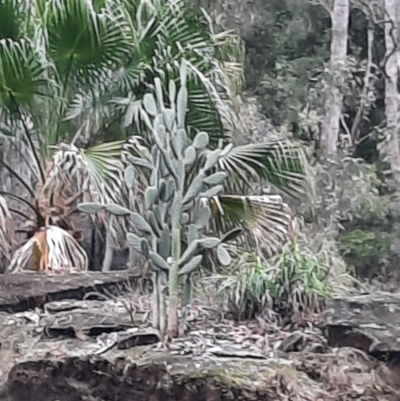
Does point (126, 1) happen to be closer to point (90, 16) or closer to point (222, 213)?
point (90, 16)

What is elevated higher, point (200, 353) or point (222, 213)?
point (222, 213)

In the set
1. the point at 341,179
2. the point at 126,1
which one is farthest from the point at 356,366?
the point at 341,179

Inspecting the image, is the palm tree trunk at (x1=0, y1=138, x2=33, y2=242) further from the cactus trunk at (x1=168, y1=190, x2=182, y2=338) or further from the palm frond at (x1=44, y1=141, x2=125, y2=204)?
the cactus trunk at (x1=168, y1=190, x2=182, y2=338)

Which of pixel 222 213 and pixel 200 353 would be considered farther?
pixel 222 213

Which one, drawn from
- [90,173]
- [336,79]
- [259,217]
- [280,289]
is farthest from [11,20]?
[336,79]

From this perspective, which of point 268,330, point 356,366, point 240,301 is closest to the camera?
point 356,366

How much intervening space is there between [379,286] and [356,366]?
3.94 m

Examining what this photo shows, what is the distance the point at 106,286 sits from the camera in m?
3.87

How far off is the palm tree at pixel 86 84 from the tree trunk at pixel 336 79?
2.93 m

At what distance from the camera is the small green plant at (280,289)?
288 centimetres

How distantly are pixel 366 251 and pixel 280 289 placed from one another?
14.2 feet

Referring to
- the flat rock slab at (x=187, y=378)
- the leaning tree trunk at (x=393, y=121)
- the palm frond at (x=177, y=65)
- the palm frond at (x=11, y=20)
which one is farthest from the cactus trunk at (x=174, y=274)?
the leaning tree trunk at (x=393, y=121)

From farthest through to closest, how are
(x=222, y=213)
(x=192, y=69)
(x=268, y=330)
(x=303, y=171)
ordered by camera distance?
(x=192, y=69)
(x=303, y=171)
(x=222, y=213)
(x=268, y=330)

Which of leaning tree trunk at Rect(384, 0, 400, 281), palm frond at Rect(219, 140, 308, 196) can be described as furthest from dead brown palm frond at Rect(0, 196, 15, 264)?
leaning tree trunk at Rect(384, 0, 400, 281)
